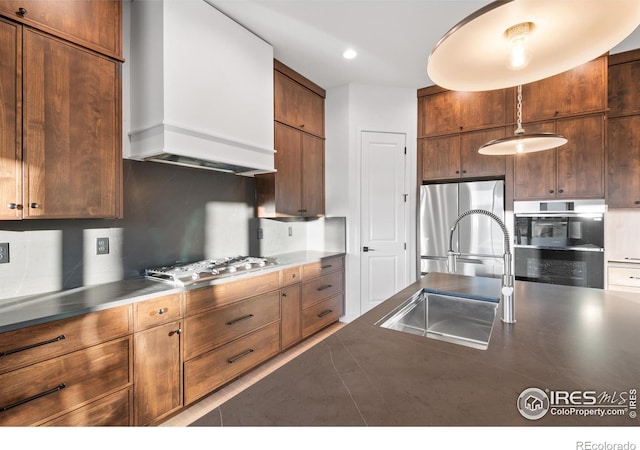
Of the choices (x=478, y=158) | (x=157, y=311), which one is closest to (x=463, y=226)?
(x=478, y=158)

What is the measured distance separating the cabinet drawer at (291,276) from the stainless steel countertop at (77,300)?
2.15 ft

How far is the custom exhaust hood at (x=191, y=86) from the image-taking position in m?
1.93

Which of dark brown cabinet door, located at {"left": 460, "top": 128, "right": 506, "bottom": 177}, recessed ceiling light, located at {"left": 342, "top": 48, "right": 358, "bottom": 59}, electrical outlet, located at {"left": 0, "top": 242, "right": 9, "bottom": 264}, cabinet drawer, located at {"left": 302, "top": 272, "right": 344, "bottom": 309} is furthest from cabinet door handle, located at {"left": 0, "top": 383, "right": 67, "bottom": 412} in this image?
dark brown cabinet door, located at {"left": 460, "top": 128, "right": 506, "bottom": 177}

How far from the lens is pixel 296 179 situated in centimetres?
325

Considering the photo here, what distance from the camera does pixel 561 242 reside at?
291 centimetres

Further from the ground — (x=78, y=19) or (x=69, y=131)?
(x=78, y=19)

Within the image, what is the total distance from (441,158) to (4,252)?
12.5ft

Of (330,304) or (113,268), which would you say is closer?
(113,268)

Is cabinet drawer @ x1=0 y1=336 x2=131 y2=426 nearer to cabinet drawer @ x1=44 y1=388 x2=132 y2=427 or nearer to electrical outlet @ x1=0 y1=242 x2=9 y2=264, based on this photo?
cabinet drawer @ x1=44 y1=388 x2=132 y2=427

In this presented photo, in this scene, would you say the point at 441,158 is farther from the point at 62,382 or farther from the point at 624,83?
the point at 62,382

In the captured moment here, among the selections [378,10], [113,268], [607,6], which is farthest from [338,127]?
[607,6]

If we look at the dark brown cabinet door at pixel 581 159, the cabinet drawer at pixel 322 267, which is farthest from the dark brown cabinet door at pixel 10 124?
the dark brown cabinet door at pixel 581 159
